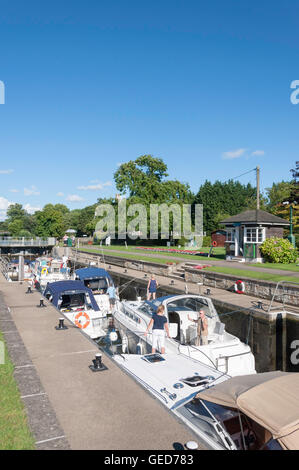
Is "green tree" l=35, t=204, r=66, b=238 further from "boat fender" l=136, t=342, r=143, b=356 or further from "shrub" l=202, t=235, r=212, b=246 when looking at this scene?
"boat fender" l=136, t=342, r=143, b=356

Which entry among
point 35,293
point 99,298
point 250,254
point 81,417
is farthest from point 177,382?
point 250,254

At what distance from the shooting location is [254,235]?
28281 millimetres

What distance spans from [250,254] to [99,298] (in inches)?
Result: 605

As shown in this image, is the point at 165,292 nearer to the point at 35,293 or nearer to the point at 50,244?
the point at 35,293

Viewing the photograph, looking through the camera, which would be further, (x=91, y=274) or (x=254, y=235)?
(x=254, y=235)

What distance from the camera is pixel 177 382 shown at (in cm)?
707

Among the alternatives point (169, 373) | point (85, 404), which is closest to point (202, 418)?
point (85, 404)

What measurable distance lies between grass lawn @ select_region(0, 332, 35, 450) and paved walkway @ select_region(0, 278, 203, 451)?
0.44 ft

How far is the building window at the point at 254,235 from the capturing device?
27844 millimetres

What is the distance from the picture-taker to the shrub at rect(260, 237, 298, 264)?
25.7 meters
